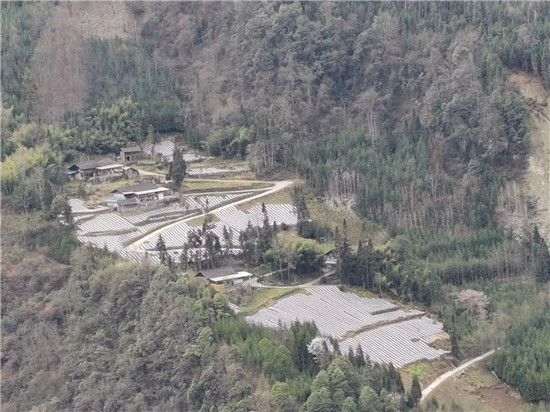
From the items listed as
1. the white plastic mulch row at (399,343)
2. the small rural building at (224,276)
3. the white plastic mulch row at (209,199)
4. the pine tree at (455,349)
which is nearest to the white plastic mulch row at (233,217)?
the white plastic mulch row at (209,199)

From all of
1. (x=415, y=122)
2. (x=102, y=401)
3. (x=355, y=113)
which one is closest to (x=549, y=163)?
(x=415, y=122)

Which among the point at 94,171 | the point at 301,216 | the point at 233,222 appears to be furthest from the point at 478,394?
the point at 94,171

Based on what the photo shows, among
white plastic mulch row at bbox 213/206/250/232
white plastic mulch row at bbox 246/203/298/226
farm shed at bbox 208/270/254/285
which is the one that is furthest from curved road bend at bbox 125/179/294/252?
farm shed at bbox 208/270/254/285

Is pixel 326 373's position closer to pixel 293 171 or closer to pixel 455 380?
pixel 455 380

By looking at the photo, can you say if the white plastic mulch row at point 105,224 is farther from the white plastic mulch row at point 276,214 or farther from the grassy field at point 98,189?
the white plastic mulch row at point 276,214

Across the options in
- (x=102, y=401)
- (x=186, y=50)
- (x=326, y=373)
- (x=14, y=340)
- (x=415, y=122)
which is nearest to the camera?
(x=326, y=373)

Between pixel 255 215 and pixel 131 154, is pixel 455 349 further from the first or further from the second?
pixel 131 154

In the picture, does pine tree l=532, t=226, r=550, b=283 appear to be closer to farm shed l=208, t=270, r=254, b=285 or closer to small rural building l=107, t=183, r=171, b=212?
farm shed l=208, t=270, r=254, b=285
